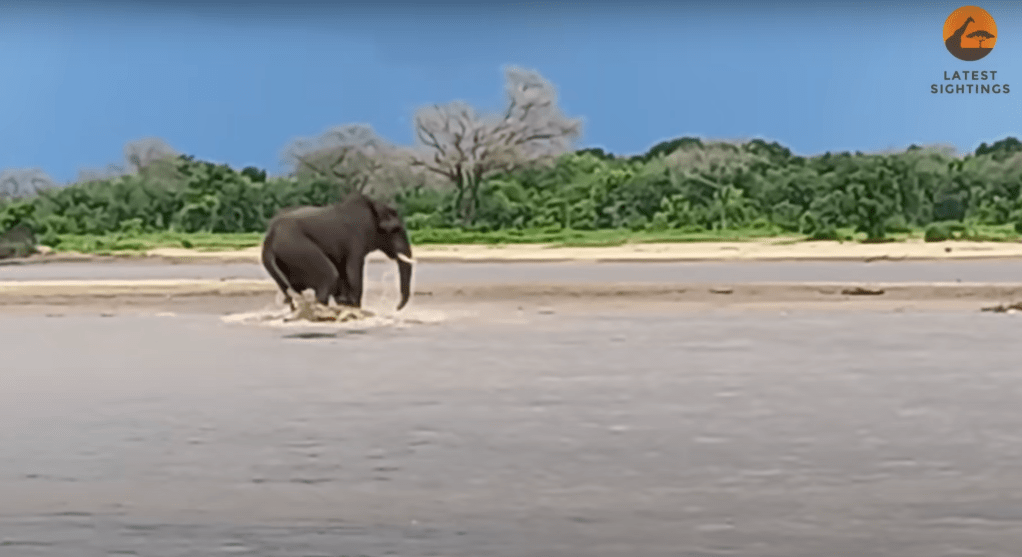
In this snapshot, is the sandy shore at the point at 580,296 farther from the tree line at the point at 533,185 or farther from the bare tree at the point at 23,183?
the tree line at the point at 533,185

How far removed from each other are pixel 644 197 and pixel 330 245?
22.4 feet

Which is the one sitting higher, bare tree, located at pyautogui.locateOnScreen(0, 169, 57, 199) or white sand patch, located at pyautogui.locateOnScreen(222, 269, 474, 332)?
bare tree, located at pyautogui.locateOnScreen(0, 169, 57, 199)

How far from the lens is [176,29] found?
15289 millimetres

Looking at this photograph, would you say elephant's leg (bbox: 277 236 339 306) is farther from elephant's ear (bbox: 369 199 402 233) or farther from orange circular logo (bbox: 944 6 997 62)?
orange circular logo (bbox: 944 6 997 62)

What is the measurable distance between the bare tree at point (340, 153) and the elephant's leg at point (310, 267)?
402 centimetres

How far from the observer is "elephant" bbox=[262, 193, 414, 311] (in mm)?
11852

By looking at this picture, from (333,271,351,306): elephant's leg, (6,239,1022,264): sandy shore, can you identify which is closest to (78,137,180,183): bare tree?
(6,239,1022,264): sandy shore

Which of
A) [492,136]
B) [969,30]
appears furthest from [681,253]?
[969,30]

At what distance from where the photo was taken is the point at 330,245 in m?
11.9

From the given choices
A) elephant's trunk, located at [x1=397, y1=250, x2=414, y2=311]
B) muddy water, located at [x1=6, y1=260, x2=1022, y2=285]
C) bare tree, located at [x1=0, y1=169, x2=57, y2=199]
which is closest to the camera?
elephant's trunk, located at [x1=397, y1=250, x2=414, y2=311]

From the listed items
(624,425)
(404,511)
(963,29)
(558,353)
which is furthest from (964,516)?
(963,29)

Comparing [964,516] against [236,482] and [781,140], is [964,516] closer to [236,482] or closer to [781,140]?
[236,482]

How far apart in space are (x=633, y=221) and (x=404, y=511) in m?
14.0

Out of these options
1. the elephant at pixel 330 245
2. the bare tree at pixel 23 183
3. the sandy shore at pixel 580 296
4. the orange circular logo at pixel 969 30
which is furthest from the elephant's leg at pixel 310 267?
the orange circular logo at pixel 969 30
